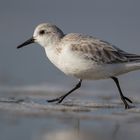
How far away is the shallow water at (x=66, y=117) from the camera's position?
7551 millimetres

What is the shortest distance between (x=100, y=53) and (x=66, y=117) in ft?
5.01

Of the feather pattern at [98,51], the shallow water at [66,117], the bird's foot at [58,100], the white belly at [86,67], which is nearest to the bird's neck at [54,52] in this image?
the white belly at [86,67]

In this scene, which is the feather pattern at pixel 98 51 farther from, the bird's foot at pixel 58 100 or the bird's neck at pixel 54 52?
the bird's foot at pixel 58 100

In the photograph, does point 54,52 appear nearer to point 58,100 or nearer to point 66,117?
point 58,100

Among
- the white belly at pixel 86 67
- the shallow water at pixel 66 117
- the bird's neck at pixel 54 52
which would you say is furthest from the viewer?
the bird's neck at pixel 54 52

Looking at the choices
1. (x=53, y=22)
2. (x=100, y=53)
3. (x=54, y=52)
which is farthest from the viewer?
(x=53, y=22)

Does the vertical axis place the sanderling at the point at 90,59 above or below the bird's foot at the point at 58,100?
above

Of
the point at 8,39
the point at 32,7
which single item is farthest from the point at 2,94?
the point at 32,7

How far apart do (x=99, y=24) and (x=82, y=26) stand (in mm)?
419

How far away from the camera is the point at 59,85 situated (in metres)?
11.5

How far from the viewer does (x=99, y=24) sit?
53.9 feet

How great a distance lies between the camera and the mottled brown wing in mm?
9695

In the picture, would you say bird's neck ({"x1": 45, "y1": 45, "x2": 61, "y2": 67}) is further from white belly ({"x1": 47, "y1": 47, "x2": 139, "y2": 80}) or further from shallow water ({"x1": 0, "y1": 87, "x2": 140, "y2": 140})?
shallow water ({"x1": 0, "y1": 87, "x2": 140, "y2": 140})

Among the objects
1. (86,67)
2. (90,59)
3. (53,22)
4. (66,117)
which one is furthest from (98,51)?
(53,22)
